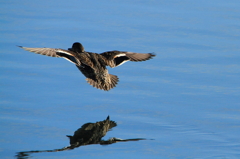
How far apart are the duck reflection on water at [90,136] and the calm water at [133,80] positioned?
0.08 metres

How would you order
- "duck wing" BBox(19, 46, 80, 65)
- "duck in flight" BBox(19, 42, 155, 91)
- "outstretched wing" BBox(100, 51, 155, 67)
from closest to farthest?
"duck wing" BBox(19, 46, 80, 65) → "duck in flight" BBox(19, 42, 155, 91) → "outstretched wing" BBox(100, 51, 155, 67)

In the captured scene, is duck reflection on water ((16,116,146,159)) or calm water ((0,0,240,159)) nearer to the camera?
duck reflection on water ((16,116,146,159))

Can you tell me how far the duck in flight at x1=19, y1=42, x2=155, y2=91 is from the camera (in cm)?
683

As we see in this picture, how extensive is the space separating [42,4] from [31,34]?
1623 mm

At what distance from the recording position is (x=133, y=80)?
23.8 feet

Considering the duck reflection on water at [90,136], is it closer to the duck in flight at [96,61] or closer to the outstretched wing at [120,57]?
the duck in flight at [96,61]

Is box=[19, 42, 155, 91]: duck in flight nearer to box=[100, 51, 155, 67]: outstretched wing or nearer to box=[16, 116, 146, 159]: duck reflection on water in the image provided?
box=[100, 51, 155, 67]: outstretched wing

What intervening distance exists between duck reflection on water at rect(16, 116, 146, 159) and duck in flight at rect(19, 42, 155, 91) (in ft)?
3.10

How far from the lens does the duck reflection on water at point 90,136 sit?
5234 millimetres

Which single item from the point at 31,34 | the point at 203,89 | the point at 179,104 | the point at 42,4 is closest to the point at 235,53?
the point at 203,89

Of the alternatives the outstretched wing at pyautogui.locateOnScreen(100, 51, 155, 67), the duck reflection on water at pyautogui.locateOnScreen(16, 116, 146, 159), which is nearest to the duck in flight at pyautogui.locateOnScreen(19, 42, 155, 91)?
the outstretched wing at pyautogui.locateOnScreen(100, 51, 155, 67)

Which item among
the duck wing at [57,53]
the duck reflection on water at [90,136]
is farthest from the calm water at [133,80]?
the duck wing at [57,53]

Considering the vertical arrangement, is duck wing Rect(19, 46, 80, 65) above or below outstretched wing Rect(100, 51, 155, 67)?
below

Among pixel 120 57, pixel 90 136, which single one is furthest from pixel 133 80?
pixel 90 136
